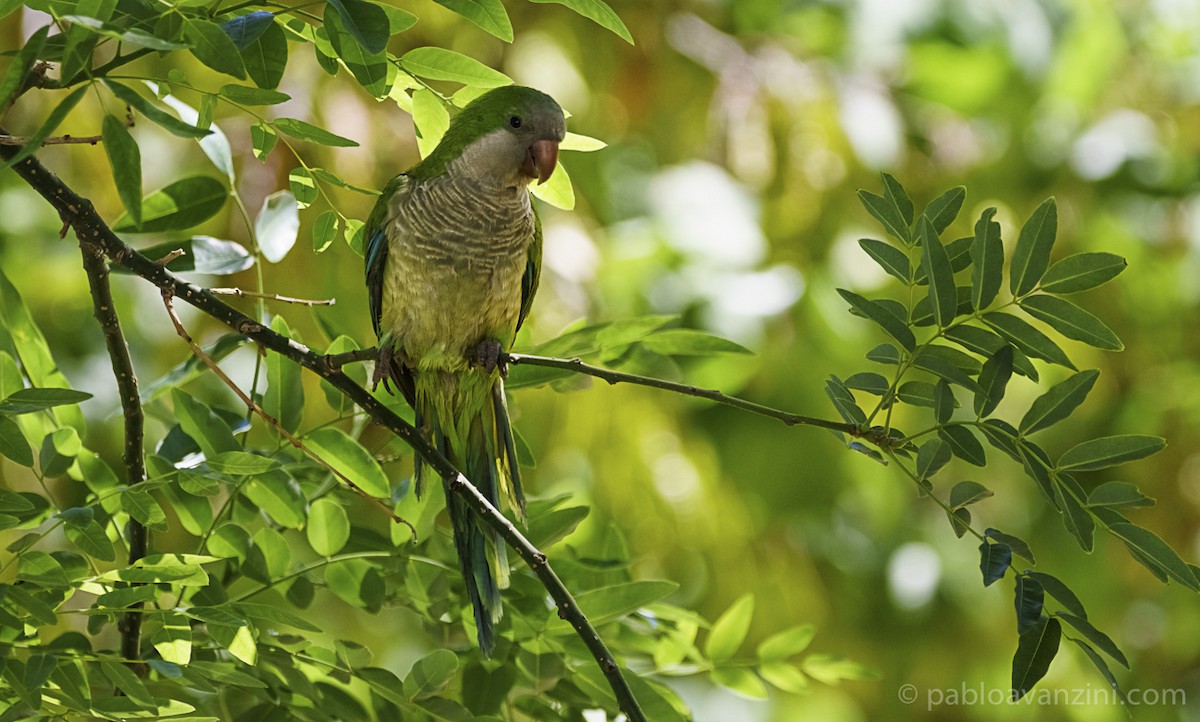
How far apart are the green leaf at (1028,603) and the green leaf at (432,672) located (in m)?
0.45

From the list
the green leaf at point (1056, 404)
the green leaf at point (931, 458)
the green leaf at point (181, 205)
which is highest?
the green leaf at point (181, 205)

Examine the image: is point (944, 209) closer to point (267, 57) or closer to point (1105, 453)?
point (1105, 453)

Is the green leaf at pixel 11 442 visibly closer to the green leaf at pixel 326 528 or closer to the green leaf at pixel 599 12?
the green leaf at pixel 326 528

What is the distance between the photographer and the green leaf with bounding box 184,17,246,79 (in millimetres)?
695

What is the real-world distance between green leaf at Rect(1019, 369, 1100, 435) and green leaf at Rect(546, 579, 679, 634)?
1.16 ft

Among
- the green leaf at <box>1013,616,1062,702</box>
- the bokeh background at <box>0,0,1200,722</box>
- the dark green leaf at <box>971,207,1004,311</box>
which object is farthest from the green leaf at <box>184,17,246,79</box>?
the bokeh background at <box>0,0,1200,722</box>

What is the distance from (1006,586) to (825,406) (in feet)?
3.36

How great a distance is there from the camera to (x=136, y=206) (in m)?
0.66

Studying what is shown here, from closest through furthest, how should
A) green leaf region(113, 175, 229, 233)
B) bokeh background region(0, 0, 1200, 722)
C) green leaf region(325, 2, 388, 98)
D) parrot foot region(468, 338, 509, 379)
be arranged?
green leaf region(325, 2, 388, 98), green leaf region(113, 175, 229, 233), parrot foot region(468, 338, 509, 379), bokeh background region(0, 0, 1200, 722)

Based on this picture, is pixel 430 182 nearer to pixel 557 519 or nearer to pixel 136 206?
pixel 557 519

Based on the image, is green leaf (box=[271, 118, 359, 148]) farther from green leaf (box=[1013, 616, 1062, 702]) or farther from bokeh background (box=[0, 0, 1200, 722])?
bokeh background (box=[0, 0, 1200, 722])

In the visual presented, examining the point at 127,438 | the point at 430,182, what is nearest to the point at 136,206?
the point at 127,438

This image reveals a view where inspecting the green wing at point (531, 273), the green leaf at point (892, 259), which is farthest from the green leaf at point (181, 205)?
the green leaf at point (892, 259)

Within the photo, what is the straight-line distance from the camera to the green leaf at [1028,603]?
2.64 ft
